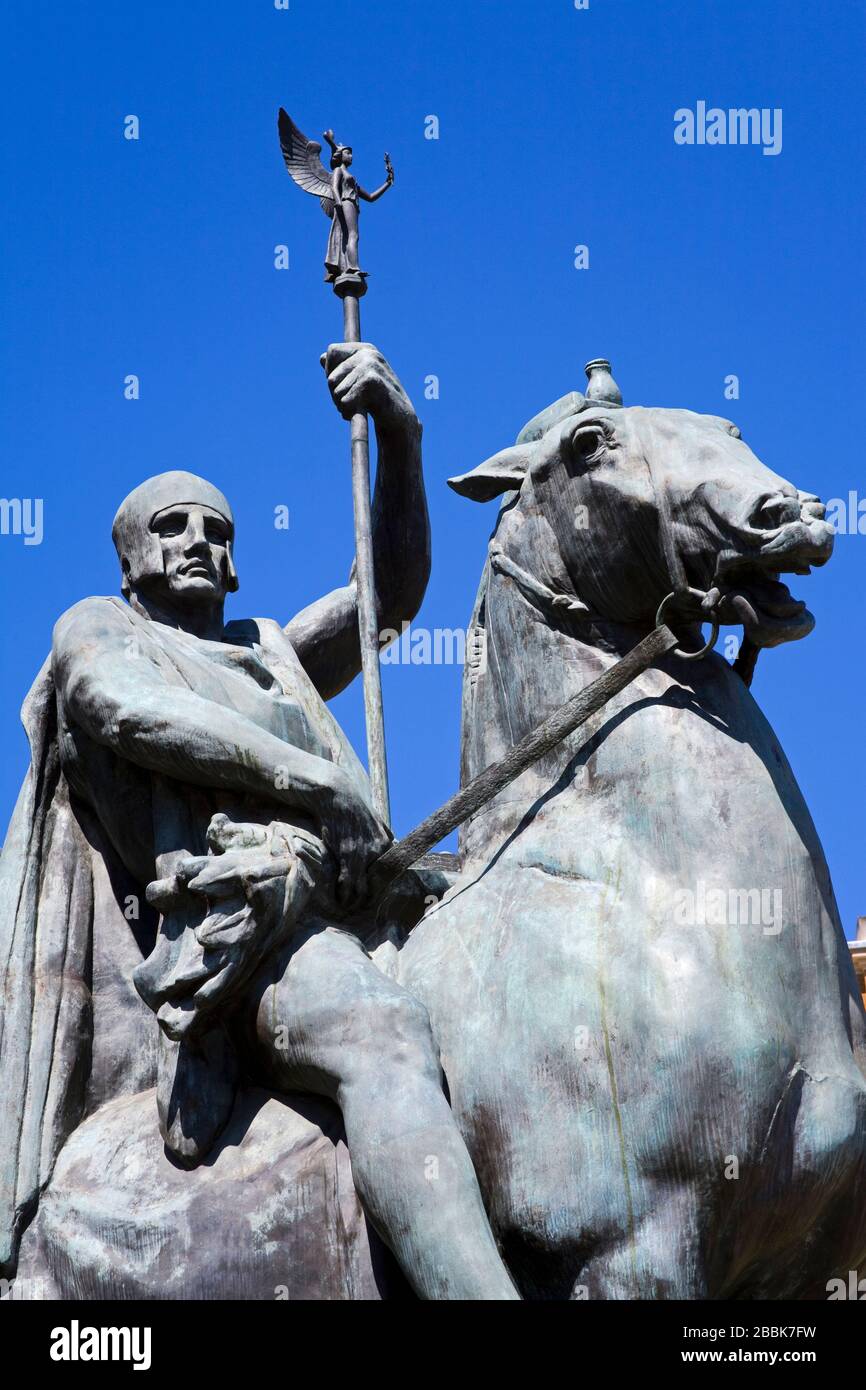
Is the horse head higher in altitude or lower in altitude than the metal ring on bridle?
higher

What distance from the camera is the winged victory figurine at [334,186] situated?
895cm

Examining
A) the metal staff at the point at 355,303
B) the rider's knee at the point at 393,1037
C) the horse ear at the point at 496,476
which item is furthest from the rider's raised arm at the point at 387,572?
the rider's knee at the point at 393,1037

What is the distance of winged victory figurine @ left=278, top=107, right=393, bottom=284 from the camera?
8.95m

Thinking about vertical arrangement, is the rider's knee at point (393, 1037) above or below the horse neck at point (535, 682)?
below

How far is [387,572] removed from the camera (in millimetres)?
8969

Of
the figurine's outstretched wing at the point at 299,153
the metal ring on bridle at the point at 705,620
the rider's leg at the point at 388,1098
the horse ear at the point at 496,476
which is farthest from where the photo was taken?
the figurine's outstretched wing at the point at 299,153

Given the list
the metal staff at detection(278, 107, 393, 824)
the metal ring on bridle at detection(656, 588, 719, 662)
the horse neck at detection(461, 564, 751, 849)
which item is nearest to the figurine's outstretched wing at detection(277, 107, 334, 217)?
the metal staff at detection(278, 107, 393, 824)

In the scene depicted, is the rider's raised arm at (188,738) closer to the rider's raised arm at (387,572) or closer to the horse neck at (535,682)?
the horse neck at (535,682)

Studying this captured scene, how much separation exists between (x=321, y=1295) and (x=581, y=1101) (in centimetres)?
99

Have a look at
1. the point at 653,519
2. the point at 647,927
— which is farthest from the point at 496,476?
the point at 647,927

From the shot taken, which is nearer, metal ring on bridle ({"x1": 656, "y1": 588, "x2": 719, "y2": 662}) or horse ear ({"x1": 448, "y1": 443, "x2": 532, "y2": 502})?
metal ring on bridle ({"x1": 656, "y1": 588, "x2": 719, "y2": 662})

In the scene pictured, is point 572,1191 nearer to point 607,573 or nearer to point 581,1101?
point 581,1101

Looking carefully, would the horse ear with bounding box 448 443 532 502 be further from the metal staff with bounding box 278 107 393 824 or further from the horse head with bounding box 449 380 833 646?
the metal staff with bounding box 278 107 393 824

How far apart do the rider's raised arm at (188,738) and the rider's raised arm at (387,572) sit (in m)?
1.35
